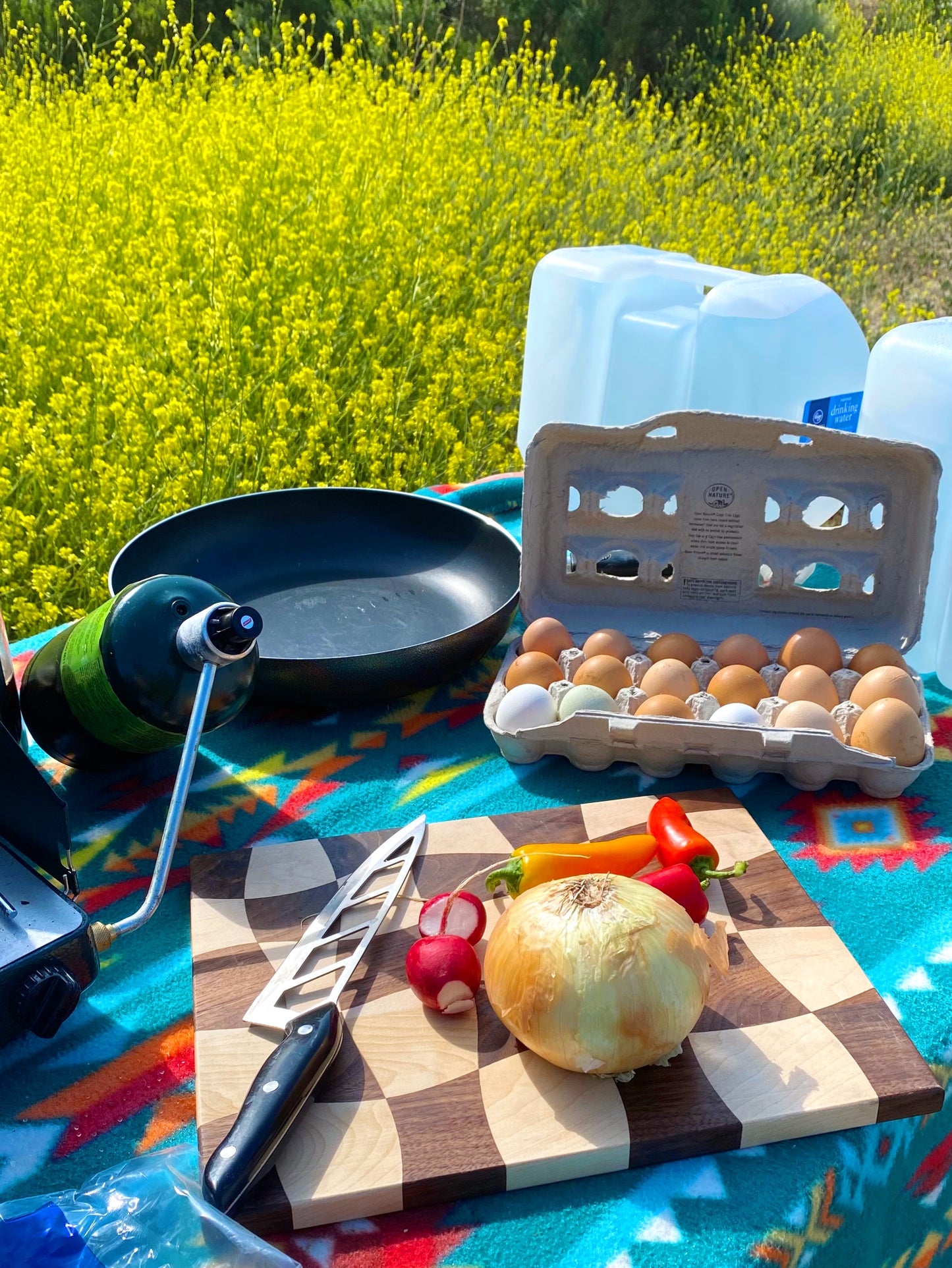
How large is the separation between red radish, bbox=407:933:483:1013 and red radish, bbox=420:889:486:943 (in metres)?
0.04

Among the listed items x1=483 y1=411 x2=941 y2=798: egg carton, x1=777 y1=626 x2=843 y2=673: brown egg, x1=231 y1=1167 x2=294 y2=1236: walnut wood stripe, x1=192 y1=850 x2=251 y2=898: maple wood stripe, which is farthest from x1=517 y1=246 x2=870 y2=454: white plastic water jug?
x1=231 y1=1167 x2=294 y2=1236: walnut wood stripe

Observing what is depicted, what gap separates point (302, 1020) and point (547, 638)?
59 centimetres

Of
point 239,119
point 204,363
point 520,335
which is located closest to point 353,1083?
point 204,363

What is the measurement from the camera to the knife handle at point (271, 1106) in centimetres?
66

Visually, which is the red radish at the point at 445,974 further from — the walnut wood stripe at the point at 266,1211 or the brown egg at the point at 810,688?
the brown egg at the point at 810,688

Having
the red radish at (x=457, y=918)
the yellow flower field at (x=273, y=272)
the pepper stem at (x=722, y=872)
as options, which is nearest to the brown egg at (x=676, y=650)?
the pepper stem at (x=722, y=872)

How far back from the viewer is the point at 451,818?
115cm

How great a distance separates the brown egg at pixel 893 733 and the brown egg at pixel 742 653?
0.51 ft

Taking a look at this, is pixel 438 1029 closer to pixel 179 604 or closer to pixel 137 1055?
pixel 137 1055

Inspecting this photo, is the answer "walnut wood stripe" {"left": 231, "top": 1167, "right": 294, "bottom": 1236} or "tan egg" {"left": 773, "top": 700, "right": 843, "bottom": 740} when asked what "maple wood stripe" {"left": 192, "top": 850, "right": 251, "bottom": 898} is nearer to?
"walnut wood stripe" {"left": 231, "top": 1167, "right": 294, "bottom": 1236}

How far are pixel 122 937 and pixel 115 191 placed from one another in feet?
9.70

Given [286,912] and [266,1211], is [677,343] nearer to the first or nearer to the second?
[286,912]

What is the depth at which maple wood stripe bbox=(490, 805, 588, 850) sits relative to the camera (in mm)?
1045

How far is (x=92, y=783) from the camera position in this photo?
1.16 m
